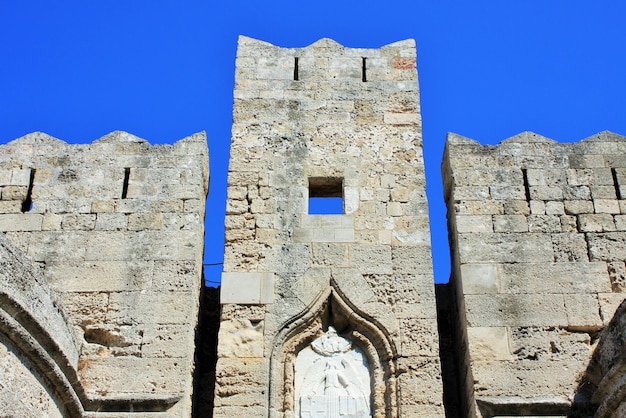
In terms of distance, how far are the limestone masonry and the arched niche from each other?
0.02m

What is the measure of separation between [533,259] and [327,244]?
1854 mm

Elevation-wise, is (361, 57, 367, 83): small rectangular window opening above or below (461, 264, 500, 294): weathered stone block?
above

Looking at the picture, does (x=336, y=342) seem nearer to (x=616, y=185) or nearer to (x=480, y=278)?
(x=480, y=278)

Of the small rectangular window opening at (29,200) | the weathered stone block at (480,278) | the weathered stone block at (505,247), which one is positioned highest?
the small rectangular window opening at (29,200)

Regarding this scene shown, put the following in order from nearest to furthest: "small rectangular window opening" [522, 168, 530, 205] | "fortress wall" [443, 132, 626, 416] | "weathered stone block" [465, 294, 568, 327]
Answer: "fortress wall" [443, 132, 626, 416]
"weathered stone block" [465, 294, 568, 327]
"small rectangular window opening" [522, 168, 530, 205]

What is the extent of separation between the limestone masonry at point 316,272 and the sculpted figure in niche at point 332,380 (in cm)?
2

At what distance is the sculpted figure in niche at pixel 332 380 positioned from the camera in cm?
746

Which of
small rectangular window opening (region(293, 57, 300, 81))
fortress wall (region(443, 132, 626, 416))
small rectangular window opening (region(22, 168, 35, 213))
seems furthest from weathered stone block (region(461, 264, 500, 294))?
small rectangular window opening (region(22, 168, 35, 213))

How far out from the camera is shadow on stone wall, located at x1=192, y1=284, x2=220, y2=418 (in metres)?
8.07

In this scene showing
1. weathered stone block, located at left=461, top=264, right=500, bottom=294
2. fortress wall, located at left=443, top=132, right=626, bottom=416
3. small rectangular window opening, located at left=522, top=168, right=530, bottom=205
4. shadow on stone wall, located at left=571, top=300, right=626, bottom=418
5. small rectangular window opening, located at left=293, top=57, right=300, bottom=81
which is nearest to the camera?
shadow on stone wall, located at left=571, top=300, right=626, bottom=418

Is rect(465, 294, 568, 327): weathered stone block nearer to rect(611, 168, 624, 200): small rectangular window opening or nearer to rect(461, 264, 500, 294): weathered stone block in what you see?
rect(461, 264, 500, 294): weathered stone block

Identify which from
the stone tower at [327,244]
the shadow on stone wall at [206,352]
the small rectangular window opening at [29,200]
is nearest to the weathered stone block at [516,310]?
the stone tower at [327,244]

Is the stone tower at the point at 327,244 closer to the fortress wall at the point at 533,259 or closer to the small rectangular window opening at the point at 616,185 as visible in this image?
the fortress wall at the point at 533,259

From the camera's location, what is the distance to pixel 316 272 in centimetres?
806
